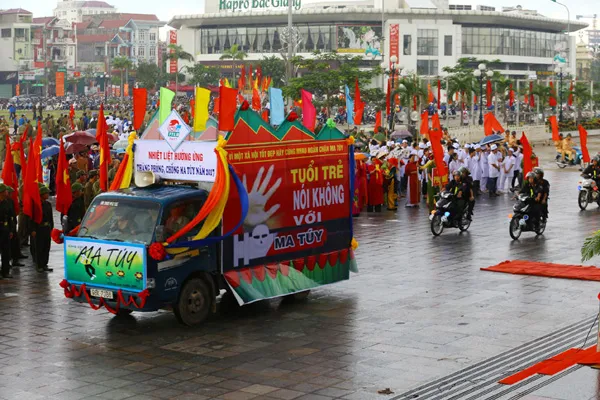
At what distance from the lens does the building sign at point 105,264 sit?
12008mm

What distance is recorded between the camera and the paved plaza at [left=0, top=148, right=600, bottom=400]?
32.6 ft

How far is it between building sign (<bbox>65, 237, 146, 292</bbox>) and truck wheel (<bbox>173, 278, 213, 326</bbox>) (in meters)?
0.65

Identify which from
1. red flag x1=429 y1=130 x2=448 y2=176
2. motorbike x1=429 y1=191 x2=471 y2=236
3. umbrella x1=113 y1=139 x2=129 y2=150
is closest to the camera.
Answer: motorbike x1=429 y1=191 x2=471 y2=236

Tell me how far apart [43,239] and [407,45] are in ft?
302

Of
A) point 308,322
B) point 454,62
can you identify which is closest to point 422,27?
point 454,62

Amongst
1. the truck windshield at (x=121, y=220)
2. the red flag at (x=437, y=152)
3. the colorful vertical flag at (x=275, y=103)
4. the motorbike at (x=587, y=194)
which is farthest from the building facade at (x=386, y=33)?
the truck windshield at (x=121, y=220)

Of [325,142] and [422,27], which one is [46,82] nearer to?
[422,27]

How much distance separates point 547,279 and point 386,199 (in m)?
10.5

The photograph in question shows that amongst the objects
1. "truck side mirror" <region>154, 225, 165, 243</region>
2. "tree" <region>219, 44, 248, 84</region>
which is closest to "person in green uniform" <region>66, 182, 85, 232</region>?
"truck side mirror" <region>154, 225, 165, 243</region>

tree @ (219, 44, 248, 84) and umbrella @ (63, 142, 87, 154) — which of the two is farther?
tree @ (219, 44, 248, 84)

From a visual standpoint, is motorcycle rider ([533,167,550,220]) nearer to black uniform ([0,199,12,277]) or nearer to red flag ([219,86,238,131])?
red flag ([219,86,238,131])

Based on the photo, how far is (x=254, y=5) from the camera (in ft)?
364

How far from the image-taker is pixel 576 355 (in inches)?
430

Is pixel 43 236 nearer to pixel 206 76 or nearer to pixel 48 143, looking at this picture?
pixel 48 143
